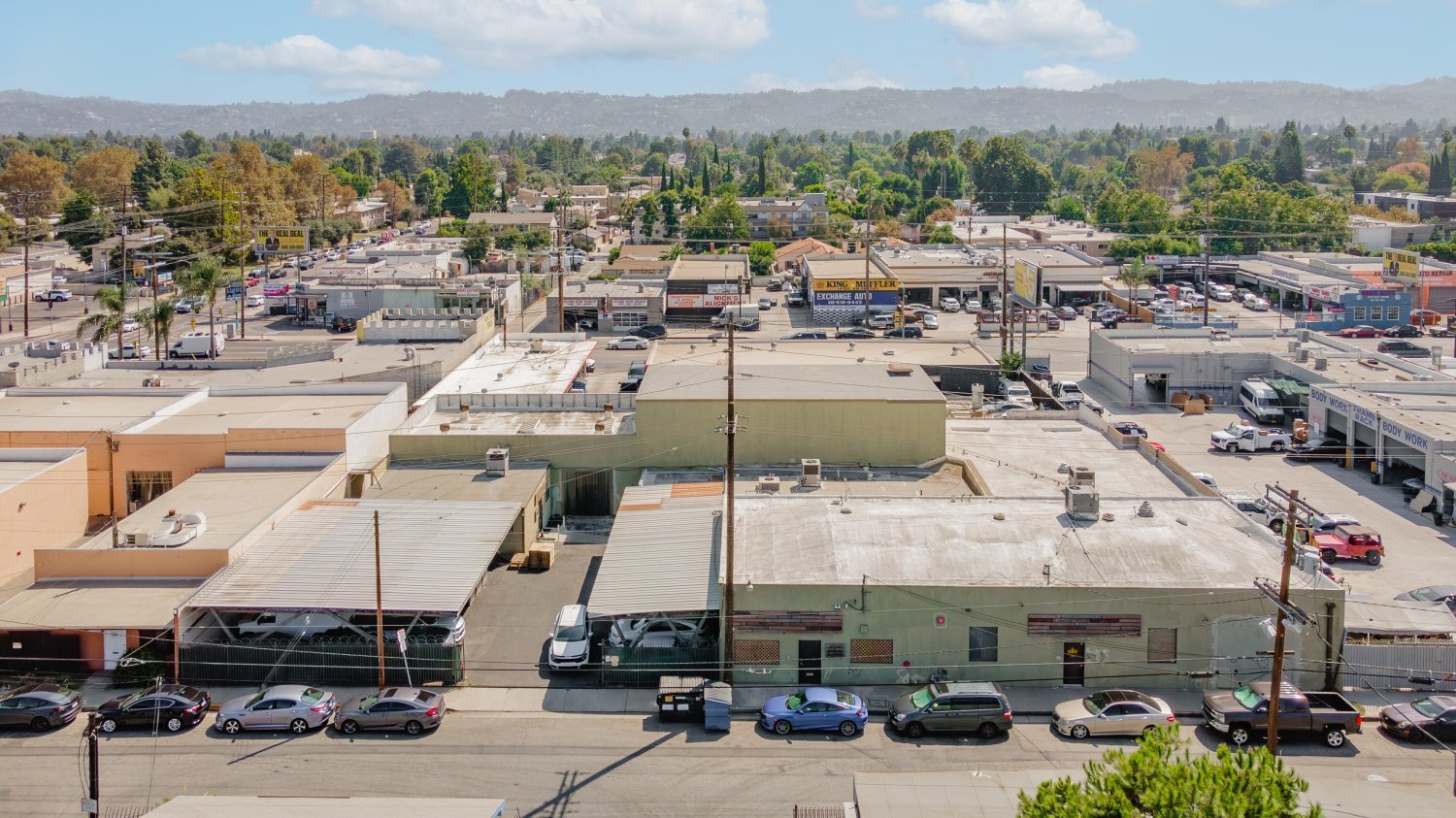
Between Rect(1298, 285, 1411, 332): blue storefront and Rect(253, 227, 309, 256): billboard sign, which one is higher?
Rect(253, 227, 309, 256): billboard sign

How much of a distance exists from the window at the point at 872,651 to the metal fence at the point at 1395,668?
27.1ft

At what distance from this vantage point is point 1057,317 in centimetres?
7250

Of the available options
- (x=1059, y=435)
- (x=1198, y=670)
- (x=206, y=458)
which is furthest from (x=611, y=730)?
(x=1059, y=435)

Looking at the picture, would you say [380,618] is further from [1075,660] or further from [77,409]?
[77,409]

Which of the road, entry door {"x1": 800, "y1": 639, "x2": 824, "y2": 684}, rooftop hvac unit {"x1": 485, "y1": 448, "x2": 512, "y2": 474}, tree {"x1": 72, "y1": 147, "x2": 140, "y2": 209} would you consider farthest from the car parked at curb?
tree {"x1": 72, "y1": 147, "x2": 140, "y2": 209}

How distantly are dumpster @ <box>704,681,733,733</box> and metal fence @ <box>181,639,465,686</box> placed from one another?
4957mm

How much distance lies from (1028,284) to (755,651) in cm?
5729

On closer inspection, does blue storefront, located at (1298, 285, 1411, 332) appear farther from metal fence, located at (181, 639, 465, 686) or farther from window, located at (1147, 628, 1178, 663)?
metal fence, located at (181, 639, 465, 686)

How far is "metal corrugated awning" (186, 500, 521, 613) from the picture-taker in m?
23.8

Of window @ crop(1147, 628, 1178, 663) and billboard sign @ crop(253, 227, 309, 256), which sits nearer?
window @ crop(1147, 628, 1178, 663)

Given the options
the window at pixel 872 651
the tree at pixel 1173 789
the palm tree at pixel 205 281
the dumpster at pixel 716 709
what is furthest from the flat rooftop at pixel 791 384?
the palm tree at pixel 205 281

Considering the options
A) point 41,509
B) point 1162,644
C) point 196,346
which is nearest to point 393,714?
point 41,509

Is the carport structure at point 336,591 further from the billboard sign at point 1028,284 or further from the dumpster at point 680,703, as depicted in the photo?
the billboard sign at point 1028,284

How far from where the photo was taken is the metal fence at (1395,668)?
2312 cm
